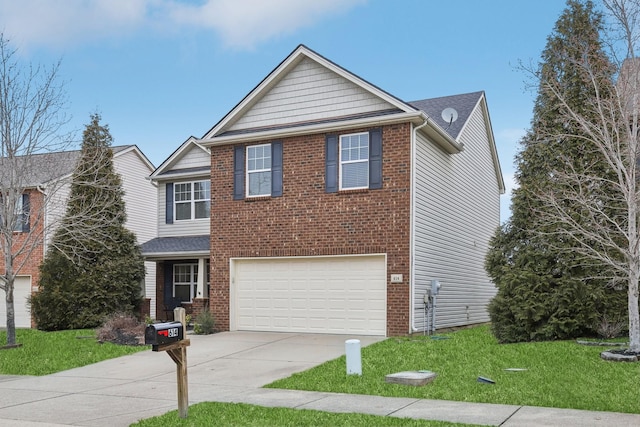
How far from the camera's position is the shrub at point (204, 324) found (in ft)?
59.7

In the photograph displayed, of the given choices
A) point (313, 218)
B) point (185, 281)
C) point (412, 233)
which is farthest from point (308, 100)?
point (185, 281)

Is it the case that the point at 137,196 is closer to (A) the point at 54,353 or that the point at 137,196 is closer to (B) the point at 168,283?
(B) the point at 168,283

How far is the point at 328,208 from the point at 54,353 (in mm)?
7628

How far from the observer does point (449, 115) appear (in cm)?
2178

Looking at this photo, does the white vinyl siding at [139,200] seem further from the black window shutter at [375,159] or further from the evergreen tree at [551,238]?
the evergreen tree at [551,238]

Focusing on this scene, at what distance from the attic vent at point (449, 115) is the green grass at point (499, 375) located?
9232 mm

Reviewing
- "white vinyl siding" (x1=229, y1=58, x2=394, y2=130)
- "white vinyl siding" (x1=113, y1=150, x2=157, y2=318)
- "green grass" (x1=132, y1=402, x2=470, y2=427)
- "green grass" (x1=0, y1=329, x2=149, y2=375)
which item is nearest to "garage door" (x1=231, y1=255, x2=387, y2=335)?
"green grass" (x1=0, y1=329, x2=149, y2=375)

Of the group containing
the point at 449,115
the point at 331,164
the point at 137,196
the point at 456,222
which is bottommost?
the point at 456,222

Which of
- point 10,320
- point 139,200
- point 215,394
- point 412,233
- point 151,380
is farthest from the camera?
point 139,200

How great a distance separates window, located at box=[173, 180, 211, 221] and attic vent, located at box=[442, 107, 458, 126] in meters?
8.53

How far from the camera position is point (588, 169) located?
14.5 m

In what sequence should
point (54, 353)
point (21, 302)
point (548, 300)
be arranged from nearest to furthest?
point (548, 300) → point (54, 353) → point (21, 302)

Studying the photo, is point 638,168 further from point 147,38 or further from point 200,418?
point 147,38

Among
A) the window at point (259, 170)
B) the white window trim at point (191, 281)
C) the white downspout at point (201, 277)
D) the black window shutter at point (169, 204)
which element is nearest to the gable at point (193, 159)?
the black window shutter at point (169, 204)
